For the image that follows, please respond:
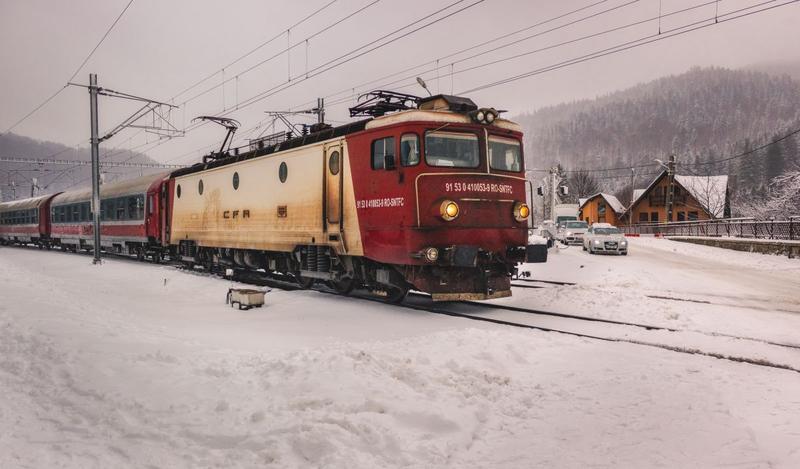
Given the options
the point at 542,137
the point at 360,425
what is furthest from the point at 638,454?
the point at 542,137

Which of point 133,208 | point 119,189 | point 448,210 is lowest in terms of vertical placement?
point 448,210

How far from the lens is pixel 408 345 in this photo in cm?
670

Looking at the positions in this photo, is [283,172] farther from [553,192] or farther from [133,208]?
[553,192]

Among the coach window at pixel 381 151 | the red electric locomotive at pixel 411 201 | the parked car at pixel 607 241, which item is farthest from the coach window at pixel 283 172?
the parked car at pixel 607 241

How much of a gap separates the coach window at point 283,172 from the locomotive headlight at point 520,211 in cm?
548

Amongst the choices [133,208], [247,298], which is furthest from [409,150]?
[133,208]

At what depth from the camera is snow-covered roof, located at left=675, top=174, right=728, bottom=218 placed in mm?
54625

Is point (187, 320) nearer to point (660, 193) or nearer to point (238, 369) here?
point (238, 369)

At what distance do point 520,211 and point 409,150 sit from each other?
2579 mm

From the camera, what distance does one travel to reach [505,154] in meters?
10.3

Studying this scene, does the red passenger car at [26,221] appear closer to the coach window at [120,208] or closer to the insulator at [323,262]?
the coach window at [120,208]

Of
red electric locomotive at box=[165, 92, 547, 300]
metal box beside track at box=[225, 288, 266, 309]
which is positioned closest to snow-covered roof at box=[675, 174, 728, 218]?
red electric locomotive at box=[165, 92, 547, 300]

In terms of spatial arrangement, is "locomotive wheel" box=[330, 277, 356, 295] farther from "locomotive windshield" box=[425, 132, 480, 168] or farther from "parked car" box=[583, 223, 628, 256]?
"parked car" box=[583, 223, 628, 256]

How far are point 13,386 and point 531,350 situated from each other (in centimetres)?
543
